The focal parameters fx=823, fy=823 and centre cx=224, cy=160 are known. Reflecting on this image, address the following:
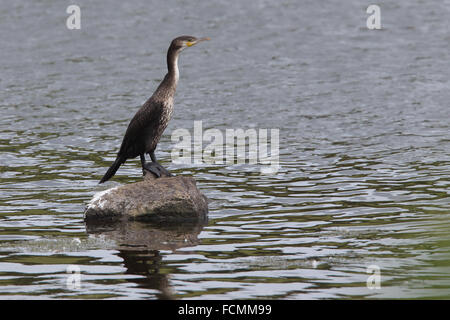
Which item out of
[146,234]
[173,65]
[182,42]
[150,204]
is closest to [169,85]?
[173,65]

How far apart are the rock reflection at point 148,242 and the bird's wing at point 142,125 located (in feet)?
3.73

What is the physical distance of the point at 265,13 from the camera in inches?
969

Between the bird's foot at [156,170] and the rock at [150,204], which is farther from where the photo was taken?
the bird's foot at [156,170]

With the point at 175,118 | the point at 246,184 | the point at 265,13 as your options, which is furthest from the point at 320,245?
the point at 265,13

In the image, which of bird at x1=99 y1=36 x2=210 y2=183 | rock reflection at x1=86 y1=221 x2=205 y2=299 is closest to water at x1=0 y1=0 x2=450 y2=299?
rock reflection at x1=86 y1=221 x2=205 y2=299

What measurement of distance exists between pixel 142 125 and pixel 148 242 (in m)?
1.98

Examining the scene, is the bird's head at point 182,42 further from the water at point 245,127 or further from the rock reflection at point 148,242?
the rock reflection at point 148,242

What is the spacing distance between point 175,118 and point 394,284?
11.5 m

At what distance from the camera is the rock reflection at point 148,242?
719cm

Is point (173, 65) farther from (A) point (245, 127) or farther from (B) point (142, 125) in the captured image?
(A) point (245, 127)

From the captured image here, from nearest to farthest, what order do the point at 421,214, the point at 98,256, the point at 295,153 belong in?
the point at 98,256 < the point at 421,214 < the point at 295,153

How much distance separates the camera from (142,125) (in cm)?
1025

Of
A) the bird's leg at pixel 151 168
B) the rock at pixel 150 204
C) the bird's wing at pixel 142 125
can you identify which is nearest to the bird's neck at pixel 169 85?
the bird's wing at pixel 142 125
